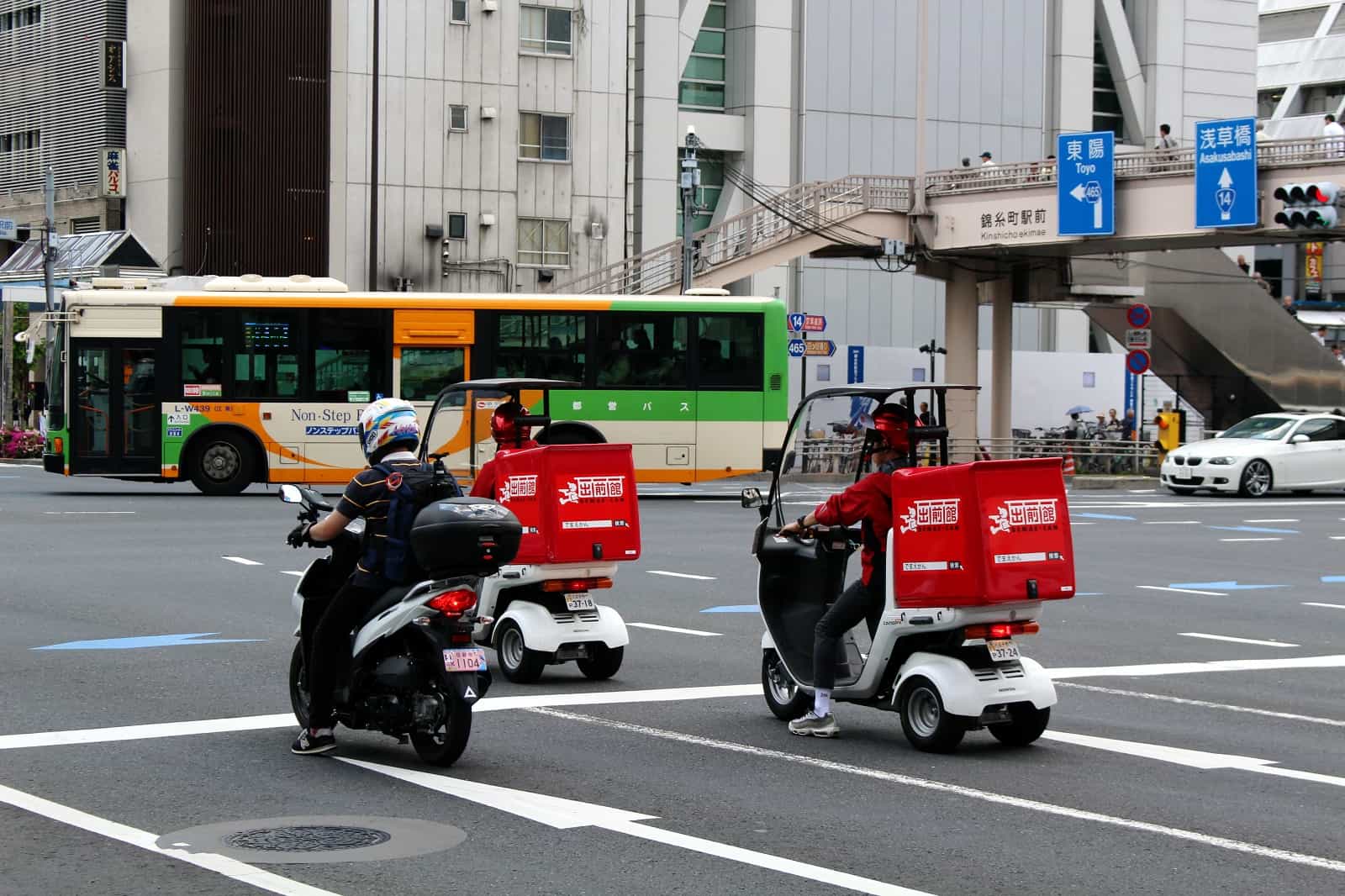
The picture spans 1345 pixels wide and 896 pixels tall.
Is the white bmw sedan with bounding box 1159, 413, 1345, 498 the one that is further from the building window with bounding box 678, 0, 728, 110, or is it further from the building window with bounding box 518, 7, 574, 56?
the building window with bounding box 678, 0, 728, 110

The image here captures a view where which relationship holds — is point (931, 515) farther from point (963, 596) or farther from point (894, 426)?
point (894, 426)

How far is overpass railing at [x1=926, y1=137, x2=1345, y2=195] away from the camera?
36.4 m

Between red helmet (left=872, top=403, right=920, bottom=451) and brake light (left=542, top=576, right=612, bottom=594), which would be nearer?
red helmet (left=872, top=403, right=920, bottom=451)

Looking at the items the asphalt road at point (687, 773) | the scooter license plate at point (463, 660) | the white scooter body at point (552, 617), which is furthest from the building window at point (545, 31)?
the scooter license plate at point (463, 660)

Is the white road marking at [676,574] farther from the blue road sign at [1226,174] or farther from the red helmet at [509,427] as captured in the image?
the blue road sign at [1226,174]

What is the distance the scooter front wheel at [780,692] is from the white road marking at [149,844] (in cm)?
391

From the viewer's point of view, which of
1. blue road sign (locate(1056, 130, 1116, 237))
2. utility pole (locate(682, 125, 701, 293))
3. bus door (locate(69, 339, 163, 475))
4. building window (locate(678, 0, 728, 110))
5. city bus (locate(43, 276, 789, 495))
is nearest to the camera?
bus door (locate(69, 339, 163, 475))

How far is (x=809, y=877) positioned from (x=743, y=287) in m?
50.3

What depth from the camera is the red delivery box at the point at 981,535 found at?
905 cm

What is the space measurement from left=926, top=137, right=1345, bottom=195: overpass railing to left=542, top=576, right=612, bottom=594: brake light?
27919 mm

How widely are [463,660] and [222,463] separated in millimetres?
22071

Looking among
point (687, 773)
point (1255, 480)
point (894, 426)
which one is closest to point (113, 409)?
point (1255, 480)

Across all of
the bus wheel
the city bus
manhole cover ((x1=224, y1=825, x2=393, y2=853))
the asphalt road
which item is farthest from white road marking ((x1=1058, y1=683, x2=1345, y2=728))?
the bus wheel

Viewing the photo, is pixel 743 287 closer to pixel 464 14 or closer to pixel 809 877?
pixel 464 14
